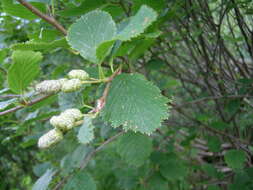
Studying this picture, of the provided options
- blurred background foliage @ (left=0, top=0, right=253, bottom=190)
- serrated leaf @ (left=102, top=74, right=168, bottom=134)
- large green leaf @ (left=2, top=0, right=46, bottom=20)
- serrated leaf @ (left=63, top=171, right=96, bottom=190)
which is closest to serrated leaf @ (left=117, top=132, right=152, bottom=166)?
Answer: blurred background foliage @ (left=0, top=0, right=253, bottom=190)

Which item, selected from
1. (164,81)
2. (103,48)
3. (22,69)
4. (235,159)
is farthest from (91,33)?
(235,159)

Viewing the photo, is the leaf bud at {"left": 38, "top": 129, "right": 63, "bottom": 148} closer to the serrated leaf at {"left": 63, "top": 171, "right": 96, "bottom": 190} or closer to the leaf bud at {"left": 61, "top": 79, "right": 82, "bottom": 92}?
the leaf bud at {"left": 61, "top": 79, "right": 82, "bottom": 92}

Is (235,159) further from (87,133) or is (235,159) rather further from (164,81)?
(87,133)

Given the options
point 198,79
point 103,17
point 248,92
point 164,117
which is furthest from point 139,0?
point 198,79

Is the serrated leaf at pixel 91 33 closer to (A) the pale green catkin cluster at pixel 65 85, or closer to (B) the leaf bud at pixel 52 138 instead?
(A) the pale green catkin cluster at pixel 65 85

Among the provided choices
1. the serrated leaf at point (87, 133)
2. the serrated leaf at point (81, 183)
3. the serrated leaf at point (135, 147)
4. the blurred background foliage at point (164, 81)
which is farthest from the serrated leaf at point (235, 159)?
the serrated leaf at point (87, 133)
